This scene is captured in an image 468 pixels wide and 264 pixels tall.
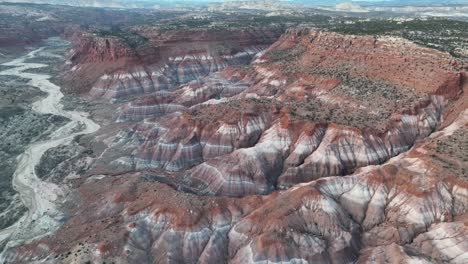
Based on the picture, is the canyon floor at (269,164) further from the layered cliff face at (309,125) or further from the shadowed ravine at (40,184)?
the shadowed ravine at (40,184)

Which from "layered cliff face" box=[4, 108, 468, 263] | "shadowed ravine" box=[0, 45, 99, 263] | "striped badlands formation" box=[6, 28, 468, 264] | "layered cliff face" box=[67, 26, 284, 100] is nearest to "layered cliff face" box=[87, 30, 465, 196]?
"striped badlands formation" box=[6, 28, 468, 264]

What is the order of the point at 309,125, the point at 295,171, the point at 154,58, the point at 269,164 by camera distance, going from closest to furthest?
the point at 295,171, the point at 269,164, the point at 309,125, the point at 154,58

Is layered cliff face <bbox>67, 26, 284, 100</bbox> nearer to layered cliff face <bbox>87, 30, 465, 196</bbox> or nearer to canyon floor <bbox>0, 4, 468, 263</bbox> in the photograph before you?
canyon floor <bbox>0, 4, 468, 263</bbox>

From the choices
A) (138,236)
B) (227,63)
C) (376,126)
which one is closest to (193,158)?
(138,236)

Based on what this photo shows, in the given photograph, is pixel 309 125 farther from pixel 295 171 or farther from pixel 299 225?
pixel 299 225

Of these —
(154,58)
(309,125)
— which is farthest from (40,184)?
(154,58)

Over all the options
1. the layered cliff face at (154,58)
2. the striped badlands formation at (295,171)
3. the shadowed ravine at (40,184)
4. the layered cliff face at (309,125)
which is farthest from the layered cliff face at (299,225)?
the layered cliff face at (154,58)

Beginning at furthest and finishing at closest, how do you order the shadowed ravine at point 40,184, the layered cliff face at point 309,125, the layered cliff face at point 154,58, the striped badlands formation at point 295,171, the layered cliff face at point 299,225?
the layered cliff face at point 154,58
the layered cliff face at point 309,125
the shadowed ravine at point 40,184
the striped badlands formation at point 295,171
the layered cliff face at point 299,225

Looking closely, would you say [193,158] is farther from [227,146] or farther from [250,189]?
[250,189]
